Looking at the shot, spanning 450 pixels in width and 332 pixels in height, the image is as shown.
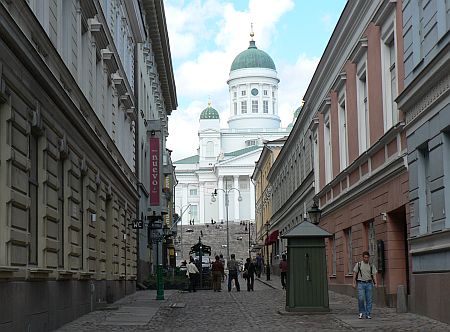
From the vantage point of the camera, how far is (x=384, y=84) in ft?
74.2

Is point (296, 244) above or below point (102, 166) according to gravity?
below

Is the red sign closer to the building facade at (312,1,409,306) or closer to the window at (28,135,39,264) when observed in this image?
the building facade at (312,1,409,306)

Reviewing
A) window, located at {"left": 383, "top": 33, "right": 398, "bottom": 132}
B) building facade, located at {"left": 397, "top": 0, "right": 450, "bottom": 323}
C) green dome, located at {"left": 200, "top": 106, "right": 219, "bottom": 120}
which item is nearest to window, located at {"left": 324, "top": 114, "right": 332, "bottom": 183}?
window, located at {"left": 383, "top": 33, "right": 398, "bottom": 132}

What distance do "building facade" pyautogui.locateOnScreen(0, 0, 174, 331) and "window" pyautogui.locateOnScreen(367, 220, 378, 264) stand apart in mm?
7521

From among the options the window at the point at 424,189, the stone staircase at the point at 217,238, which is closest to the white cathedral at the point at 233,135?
the stone staircase at the point at 217,238

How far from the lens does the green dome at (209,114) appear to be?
529 feet

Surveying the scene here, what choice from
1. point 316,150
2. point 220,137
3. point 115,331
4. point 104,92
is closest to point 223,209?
point 220,137

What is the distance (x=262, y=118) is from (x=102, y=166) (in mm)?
132160

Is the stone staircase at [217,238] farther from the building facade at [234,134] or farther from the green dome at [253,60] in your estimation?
the green dome at [253,60]

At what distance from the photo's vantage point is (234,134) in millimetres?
160125

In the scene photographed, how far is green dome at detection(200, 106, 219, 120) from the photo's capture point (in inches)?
6353

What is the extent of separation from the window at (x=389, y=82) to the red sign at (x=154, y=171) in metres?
23.4

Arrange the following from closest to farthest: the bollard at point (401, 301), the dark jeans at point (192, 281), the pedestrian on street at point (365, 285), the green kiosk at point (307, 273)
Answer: the pedestrian on street at point (365, 285), the bollard at point (401, 301), the green kiosk at point (307, 273), the dark jeans at point (192, 281)

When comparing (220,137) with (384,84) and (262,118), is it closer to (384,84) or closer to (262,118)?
(262,118)
